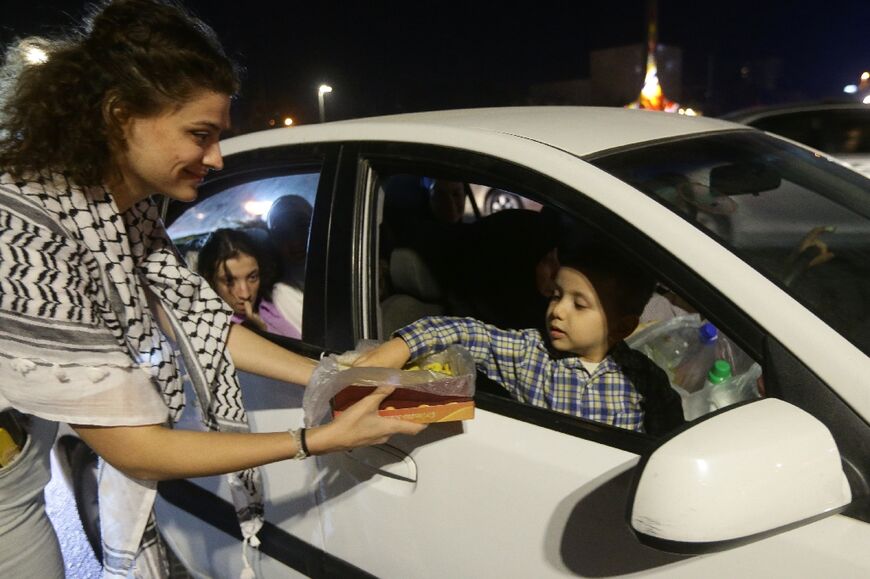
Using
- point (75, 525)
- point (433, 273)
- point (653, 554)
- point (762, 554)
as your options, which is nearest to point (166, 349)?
point (433, 273)

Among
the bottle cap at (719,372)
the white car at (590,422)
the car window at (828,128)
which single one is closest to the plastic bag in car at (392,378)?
the white car at (590,422)

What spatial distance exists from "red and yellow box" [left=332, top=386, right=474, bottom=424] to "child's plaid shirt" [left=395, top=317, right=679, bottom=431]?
0.26 meters

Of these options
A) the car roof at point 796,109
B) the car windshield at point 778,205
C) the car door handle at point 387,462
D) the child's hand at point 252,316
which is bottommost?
the car door handle at point 387,462

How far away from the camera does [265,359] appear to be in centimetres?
172

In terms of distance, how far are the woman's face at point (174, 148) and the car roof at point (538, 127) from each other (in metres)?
0.43

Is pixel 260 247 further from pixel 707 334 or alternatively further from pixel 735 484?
pixel 735 484

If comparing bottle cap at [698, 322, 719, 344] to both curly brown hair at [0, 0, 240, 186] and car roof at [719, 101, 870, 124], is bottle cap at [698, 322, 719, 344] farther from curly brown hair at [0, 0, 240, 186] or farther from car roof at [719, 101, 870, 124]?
car roof at [719, 101, 870, 124]

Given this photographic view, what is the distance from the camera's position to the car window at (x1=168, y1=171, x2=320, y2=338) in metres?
2.03

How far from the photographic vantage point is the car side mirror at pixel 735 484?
946 mm

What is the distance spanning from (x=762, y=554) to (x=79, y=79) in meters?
1.44

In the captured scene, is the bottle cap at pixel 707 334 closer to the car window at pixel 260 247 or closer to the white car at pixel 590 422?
the white car at pixel 590 422

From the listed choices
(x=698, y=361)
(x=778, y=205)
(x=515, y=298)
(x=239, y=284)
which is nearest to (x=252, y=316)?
(x=239, y=284)

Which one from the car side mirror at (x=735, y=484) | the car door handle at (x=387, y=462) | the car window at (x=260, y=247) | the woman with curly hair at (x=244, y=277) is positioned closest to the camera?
the car side mirror at (x=735, y=484)

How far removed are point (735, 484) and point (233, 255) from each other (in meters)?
1.69
